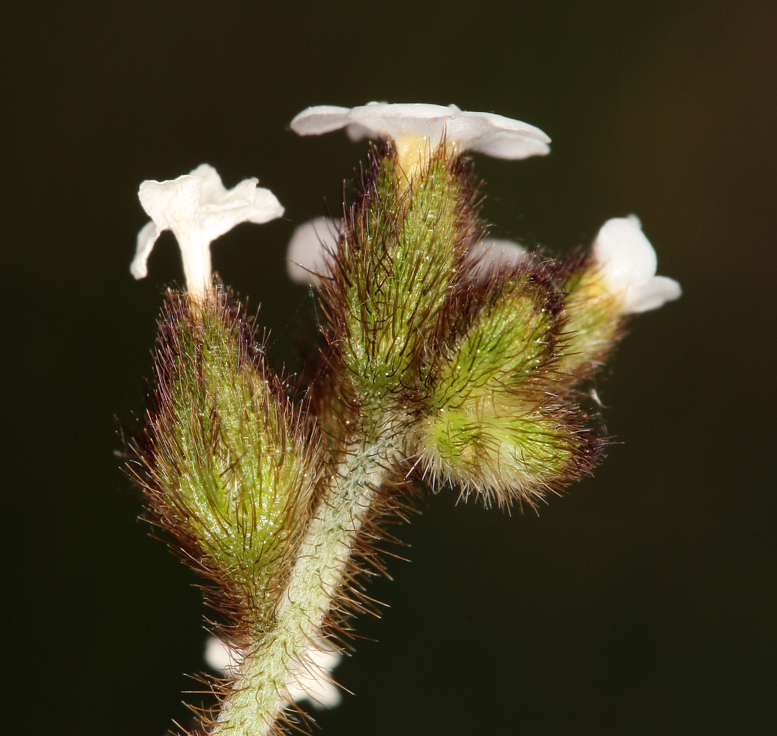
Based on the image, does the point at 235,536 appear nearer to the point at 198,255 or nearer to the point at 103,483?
the point at 198,255

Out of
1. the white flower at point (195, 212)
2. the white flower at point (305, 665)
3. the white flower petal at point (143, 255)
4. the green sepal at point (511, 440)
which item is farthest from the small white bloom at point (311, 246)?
the white flower at point (305, 665)

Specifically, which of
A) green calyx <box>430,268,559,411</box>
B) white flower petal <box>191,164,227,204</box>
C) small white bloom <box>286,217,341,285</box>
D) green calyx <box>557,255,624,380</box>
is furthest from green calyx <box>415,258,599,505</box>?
white flower petal <box>191,164,227,204</box>

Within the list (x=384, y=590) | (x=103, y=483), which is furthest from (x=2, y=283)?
(x=384, y=590)

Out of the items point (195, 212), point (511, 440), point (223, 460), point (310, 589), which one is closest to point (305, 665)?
point (310, 589)

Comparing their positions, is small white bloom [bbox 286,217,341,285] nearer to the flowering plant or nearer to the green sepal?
the flowering plant

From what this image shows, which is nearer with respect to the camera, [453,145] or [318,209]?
[453,145]

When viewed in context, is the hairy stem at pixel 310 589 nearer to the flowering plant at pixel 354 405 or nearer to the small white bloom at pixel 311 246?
the flowering plant at pixel 354 405

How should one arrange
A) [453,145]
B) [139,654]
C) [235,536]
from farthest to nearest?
[139,654] < [453,145] < [235,536]
